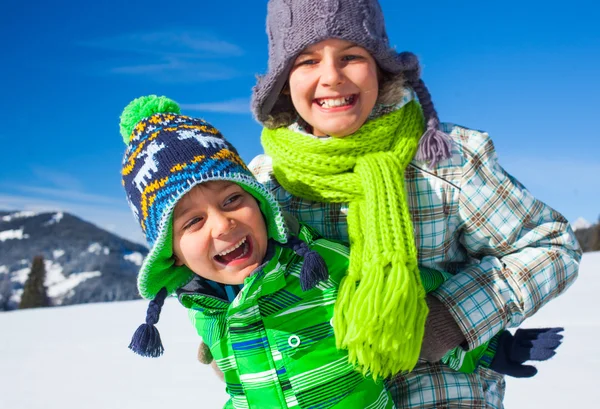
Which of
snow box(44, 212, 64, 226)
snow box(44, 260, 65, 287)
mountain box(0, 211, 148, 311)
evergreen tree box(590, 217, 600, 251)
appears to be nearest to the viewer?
evergreen tree box(590, 217, 600, 251)

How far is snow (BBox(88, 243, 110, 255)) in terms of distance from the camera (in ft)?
160

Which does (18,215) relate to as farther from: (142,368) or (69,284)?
(142,368)

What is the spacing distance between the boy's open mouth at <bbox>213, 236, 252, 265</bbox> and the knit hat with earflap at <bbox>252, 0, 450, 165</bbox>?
581 millimetres

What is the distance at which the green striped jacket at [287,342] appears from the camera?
1.44 m

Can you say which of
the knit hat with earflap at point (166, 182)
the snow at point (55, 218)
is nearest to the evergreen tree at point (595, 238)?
the knit hat with earflap at point (166, 182)

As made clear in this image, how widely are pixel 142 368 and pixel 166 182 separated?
2.83 meters

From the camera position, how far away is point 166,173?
1439mm

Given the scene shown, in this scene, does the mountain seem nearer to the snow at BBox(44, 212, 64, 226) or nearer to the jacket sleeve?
the snow at BBox(44, 212, 64, 226)

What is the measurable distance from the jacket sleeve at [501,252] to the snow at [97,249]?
4987 cm

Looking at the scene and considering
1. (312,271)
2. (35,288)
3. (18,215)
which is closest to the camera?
(312,271)

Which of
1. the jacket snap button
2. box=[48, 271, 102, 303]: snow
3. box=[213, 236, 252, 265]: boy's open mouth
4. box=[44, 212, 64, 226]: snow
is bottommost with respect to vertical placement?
the jacket snap button

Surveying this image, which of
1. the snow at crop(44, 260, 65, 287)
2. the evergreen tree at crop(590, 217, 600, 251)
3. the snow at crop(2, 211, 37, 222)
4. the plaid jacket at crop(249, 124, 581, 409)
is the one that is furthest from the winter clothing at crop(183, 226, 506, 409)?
the snow at crop(2, 211, 37, 222)

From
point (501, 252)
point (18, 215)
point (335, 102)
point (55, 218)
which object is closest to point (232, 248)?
point (335, 102)

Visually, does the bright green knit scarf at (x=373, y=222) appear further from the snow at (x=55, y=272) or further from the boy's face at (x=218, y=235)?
the snow at (x=55, y=272)
